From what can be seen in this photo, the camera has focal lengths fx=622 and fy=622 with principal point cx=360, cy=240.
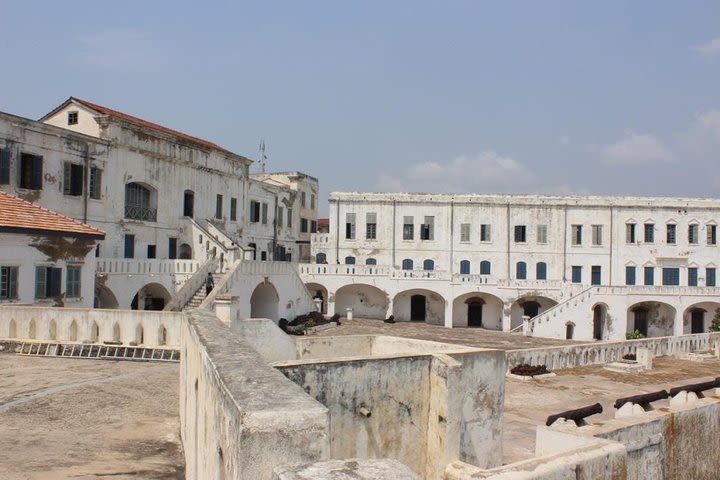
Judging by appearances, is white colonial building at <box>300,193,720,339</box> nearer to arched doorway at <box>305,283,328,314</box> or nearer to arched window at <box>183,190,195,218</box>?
arched doorway at <box>305,283,328,314</box>

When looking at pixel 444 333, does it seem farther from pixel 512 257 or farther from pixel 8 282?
pixel 8 282

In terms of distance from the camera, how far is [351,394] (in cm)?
833

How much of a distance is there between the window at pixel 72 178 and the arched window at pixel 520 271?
30.6 metres

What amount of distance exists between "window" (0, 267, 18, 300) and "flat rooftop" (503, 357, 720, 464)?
14883 millimetres

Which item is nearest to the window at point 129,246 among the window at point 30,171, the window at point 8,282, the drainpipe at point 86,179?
the drainpipe at point 86,179

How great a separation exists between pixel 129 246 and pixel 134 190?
2829mm

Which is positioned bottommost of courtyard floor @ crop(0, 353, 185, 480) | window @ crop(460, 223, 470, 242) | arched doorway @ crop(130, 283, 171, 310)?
courtyard floor @ crop(0, 353, 185, 480)

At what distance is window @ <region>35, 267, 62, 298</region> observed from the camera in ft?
64.7

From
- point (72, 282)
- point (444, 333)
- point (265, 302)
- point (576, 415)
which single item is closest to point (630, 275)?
point (444, 333)

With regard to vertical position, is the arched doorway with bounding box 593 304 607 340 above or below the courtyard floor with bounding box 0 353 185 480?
below

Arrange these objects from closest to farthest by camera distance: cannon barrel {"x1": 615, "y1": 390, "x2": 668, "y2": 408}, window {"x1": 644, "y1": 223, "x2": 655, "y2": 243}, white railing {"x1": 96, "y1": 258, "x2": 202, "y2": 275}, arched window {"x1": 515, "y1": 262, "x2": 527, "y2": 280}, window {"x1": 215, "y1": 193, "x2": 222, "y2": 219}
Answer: cannon barrel {"x1": 615, "y1": 390, "x2": 668, "y2": 408}, white railing {"x1": 96, "y1": 258, "x2": 202, "y2": 275}, window {"x1": 215, "y1": 193, "x2": 222, "y2": 219}, window {"x1": 644, "y1": 223, "x2": 655, "y2": 243}, arched window {"x1": 515, "y1": 262, "x2": 527, "y2": 280}

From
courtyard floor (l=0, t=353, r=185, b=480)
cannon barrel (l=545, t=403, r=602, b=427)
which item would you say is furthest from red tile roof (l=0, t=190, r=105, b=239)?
cannon barrel (l=545, t=403, r=602, b=427)

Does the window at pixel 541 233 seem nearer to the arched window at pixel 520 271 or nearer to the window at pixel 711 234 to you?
the arched window at pixel 520 271

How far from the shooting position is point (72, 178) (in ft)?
88.9
